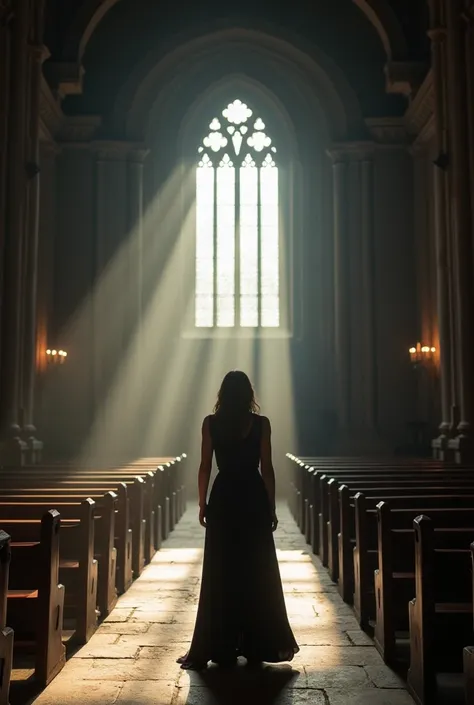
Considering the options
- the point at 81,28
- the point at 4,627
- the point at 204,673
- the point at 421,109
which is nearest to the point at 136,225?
the point at 81,28

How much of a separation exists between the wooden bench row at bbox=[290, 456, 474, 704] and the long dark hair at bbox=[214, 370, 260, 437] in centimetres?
103

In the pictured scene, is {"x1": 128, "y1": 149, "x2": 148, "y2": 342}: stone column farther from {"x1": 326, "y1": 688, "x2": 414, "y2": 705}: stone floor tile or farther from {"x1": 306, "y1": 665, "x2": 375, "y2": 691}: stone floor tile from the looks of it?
{"x1": 326, "y1": 688, "x2": 414, "y2": 705}: stone floor tile

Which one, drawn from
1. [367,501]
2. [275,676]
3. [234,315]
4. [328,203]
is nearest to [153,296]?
[234,315]

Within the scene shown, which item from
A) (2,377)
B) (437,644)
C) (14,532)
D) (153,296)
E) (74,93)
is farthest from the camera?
(153,296)

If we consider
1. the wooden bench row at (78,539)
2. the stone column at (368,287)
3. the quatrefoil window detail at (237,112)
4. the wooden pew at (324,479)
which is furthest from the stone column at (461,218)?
the quatrefoil window detail at (237,112)

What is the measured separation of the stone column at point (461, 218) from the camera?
39.1 ft

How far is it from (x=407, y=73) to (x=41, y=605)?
14.3 metres

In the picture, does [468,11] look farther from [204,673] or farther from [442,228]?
[204,673]

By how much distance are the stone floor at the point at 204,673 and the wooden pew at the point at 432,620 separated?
18cm

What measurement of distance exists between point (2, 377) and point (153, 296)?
5661mm

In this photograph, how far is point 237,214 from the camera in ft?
61.8

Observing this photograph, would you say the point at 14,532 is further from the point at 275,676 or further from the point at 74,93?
the point at 74,93

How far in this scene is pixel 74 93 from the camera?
16.5 meters

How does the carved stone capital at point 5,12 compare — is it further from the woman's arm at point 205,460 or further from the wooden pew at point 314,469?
the woman's arm at point 205,460
